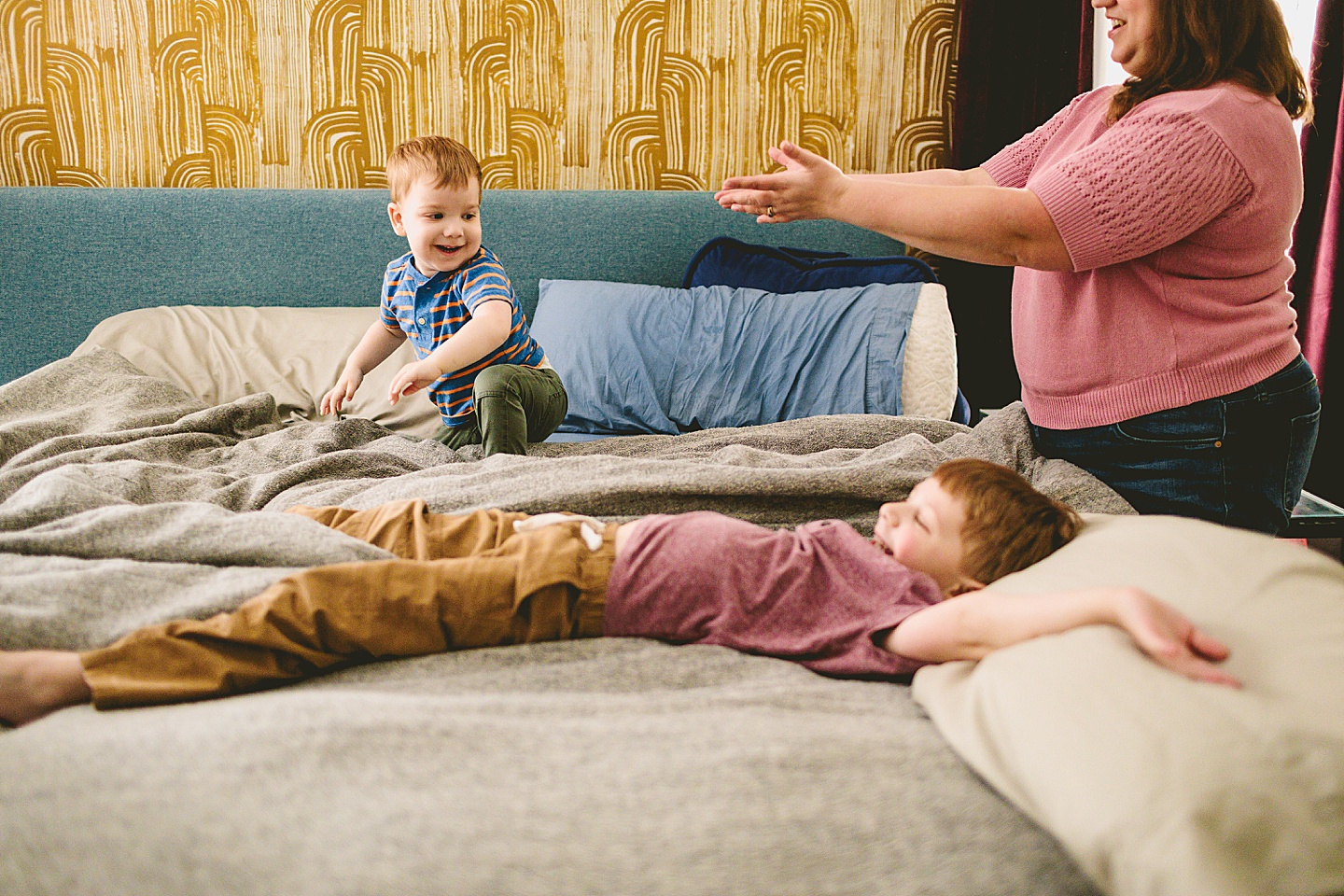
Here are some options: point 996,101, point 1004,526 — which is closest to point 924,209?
point 1004,526

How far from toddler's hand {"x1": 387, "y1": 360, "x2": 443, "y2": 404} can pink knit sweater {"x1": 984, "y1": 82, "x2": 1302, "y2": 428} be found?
3.36ft

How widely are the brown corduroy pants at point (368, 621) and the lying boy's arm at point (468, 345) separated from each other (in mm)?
523

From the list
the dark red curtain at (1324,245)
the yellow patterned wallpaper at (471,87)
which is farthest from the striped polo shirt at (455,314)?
the dark red curtain at (1324,245)

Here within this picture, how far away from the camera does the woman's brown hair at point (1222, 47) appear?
129 centimetres

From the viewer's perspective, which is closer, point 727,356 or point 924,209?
point 924,209

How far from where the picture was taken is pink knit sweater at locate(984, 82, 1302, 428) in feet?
4.02

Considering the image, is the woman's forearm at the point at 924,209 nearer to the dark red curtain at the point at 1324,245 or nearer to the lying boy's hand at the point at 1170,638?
the lying boy's hand at the point at 1170,638

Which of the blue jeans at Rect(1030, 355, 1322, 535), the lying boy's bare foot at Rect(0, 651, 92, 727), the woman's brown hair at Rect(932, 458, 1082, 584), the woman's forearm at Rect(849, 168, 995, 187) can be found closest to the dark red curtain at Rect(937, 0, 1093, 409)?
the woman's forearm at Rect(849, 168, 995, 187)

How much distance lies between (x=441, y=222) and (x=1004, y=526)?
4.07 ft

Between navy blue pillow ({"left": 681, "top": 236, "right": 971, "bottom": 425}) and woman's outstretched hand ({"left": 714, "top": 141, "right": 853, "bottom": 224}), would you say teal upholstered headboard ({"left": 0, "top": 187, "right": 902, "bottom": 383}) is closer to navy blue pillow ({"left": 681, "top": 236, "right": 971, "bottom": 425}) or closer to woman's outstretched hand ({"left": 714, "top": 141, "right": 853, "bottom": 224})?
navy blue pillow ({"left": 681, "top": 236, "right": 971, "bottom": 425})

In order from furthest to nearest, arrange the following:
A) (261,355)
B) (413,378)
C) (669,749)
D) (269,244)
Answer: (269,244)
(261,355)
(413,378)
(669,749)

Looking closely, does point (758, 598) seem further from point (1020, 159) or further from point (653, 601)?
point (1020, 159)

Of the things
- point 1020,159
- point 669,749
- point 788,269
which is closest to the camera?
point 669,749

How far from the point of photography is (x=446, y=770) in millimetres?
754
